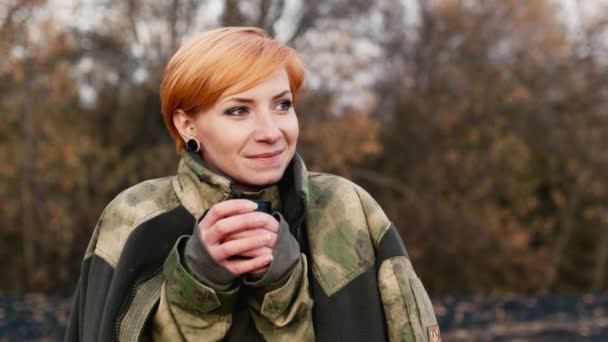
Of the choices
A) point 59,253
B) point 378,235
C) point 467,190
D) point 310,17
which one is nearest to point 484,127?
point 467,190

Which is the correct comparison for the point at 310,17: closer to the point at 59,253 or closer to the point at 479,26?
the point at 479,26

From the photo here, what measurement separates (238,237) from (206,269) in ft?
0.32

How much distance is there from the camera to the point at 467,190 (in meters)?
20.5

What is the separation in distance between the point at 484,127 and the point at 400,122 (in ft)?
7.61

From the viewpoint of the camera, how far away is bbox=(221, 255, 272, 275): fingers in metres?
1.75

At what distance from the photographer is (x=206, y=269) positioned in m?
1.75

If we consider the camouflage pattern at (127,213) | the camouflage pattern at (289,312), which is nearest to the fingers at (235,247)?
the camouflage pattern at (289,312)

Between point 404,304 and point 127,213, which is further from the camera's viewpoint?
point 127,213

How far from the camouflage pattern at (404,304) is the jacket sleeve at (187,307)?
39cm

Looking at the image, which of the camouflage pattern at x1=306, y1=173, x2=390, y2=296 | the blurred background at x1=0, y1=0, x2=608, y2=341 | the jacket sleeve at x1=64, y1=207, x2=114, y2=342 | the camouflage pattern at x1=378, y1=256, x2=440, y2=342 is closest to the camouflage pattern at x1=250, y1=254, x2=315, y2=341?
the camouflage pattern at x1=306, y1=173, x2=390, y2=296

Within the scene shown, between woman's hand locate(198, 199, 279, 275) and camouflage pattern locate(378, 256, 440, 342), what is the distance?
0.36 meters

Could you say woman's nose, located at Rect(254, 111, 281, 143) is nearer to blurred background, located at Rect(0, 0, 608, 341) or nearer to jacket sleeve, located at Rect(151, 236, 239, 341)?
jacket sleeve, located at Rect(151, 236, 239, 341)

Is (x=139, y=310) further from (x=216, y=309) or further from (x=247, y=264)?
(x=247, y=264)

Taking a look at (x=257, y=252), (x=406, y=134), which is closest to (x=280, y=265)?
(x=257, y=252)
